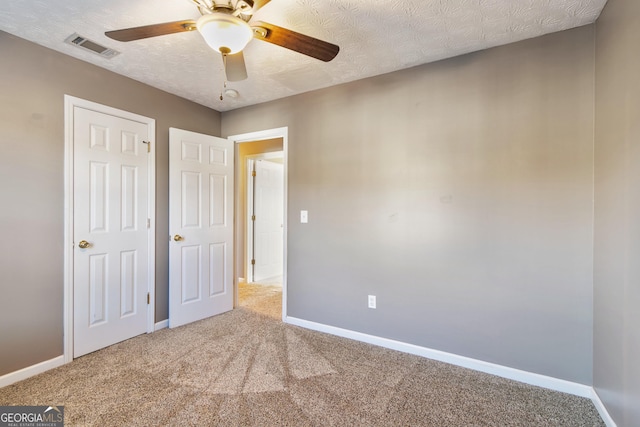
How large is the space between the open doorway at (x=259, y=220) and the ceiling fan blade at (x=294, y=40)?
9.75 feet

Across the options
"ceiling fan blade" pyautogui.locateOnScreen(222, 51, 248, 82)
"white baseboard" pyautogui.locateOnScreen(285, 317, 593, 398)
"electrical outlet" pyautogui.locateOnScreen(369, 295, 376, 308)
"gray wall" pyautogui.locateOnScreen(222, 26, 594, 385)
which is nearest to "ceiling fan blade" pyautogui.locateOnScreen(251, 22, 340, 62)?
"ceiling fan blade" pyautogui.locateOnScreen(222, 51, 248, 82)

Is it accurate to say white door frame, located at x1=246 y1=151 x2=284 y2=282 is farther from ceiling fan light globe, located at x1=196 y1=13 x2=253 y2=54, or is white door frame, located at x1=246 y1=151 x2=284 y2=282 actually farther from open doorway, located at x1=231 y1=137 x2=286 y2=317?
ceiling fan light globe, located at x1=196 y1=13 x2=253 y2=54

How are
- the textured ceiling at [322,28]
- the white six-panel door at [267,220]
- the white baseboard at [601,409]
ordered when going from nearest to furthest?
the white baseboard at [601,409]
the textured ceiling at [322,28]
the white six-panel door at [267,220]

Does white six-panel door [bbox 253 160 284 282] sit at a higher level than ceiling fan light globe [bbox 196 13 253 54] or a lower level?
lower

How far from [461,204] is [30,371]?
345 centimetres

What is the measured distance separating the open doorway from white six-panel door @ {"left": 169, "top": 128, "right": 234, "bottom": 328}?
101 centimetres

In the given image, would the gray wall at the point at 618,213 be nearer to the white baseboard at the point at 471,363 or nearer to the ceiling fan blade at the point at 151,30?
the white baseboard at the point at 471,363

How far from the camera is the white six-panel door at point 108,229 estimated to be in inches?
97.4

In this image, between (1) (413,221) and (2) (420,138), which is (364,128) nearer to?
(2) (420,138)

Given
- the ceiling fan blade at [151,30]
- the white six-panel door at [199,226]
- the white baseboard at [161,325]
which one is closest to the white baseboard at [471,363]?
the white six-panel door at [199,226]

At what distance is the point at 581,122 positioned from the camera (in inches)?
78.5

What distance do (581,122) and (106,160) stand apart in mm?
3662

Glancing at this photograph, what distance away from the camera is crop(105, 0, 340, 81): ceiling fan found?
4.66ft

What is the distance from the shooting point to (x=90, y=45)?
2.25m
